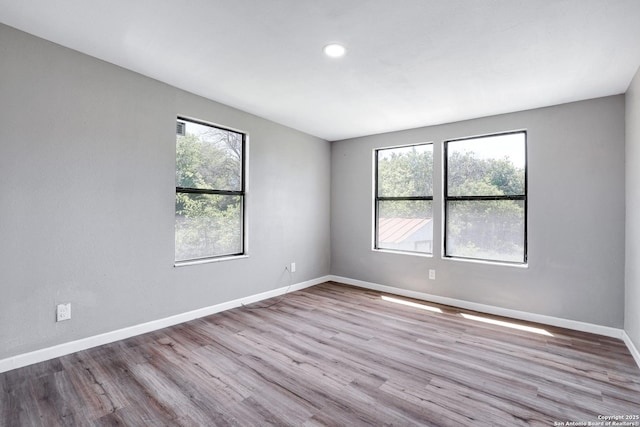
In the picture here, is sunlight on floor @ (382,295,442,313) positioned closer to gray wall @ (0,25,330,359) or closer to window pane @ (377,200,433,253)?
window pane @ (377,200,433,253)

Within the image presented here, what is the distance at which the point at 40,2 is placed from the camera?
189cm

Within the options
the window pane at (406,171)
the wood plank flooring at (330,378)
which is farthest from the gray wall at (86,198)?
the window pane at (406,171)

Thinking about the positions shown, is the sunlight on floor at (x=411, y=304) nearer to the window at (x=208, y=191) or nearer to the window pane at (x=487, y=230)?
the window pane at (x=487, y=230)

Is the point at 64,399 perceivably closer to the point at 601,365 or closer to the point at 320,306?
the point at 320,306

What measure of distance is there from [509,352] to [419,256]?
1.75 metres

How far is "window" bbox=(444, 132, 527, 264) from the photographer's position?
3.60 meters

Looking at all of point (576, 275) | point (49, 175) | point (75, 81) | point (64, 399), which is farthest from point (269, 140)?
point (576, 275)

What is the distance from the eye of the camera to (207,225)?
350 centimetres

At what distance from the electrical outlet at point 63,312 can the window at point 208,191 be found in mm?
982

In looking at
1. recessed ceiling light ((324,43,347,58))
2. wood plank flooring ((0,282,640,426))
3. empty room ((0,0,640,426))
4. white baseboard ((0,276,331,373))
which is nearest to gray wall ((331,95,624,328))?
empty room ((0,0,640,426))

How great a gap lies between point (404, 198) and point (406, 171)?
39 cm

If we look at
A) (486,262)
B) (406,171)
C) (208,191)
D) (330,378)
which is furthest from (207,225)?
(486,262)

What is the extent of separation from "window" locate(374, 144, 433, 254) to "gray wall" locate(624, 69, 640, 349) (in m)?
1.90

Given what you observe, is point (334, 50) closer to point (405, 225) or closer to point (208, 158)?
point (208, 158)
